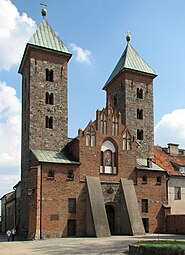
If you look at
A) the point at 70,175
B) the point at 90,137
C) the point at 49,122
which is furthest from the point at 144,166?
the point at 49,122

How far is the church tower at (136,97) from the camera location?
49844 millimetres

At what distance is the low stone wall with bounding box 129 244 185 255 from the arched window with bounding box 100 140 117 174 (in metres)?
19.9

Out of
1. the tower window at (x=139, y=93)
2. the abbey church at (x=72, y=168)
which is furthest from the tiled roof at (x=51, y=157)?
the tower window at (x=139, y=93)

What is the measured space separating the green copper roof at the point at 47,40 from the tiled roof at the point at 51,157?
13.0 m

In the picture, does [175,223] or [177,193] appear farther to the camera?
[177,193]

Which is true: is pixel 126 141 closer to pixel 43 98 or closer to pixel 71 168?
pixel 71 168

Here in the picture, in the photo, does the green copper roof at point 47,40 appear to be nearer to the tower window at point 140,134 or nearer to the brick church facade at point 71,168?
the brick church facade at point 71,168

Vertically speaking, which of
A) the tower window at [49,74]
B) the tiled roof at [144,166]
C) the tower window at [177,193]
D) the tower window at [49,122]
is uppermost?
the tower window at [49,74]

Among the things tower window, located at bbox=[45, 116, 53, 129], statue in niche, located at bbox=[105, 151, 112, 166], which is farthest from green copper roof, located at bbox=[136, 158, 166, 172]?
tower window, located at bbox=[45, 116, 53, 129]

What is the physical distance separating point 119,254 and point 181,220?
2140cm

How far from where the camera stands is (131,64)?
5197 cm

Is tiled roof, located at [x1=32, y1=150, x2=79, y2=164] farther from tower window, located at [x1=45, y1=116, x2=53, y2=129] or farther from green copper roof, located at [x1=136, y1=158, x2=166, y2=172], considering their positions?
green copper roof, located at [x1=136, y1=158, x2=166, y2=172]

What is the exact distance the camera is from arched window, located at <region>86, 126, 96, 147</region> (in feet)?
136

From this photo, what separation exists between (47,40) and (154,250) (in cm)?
3265
